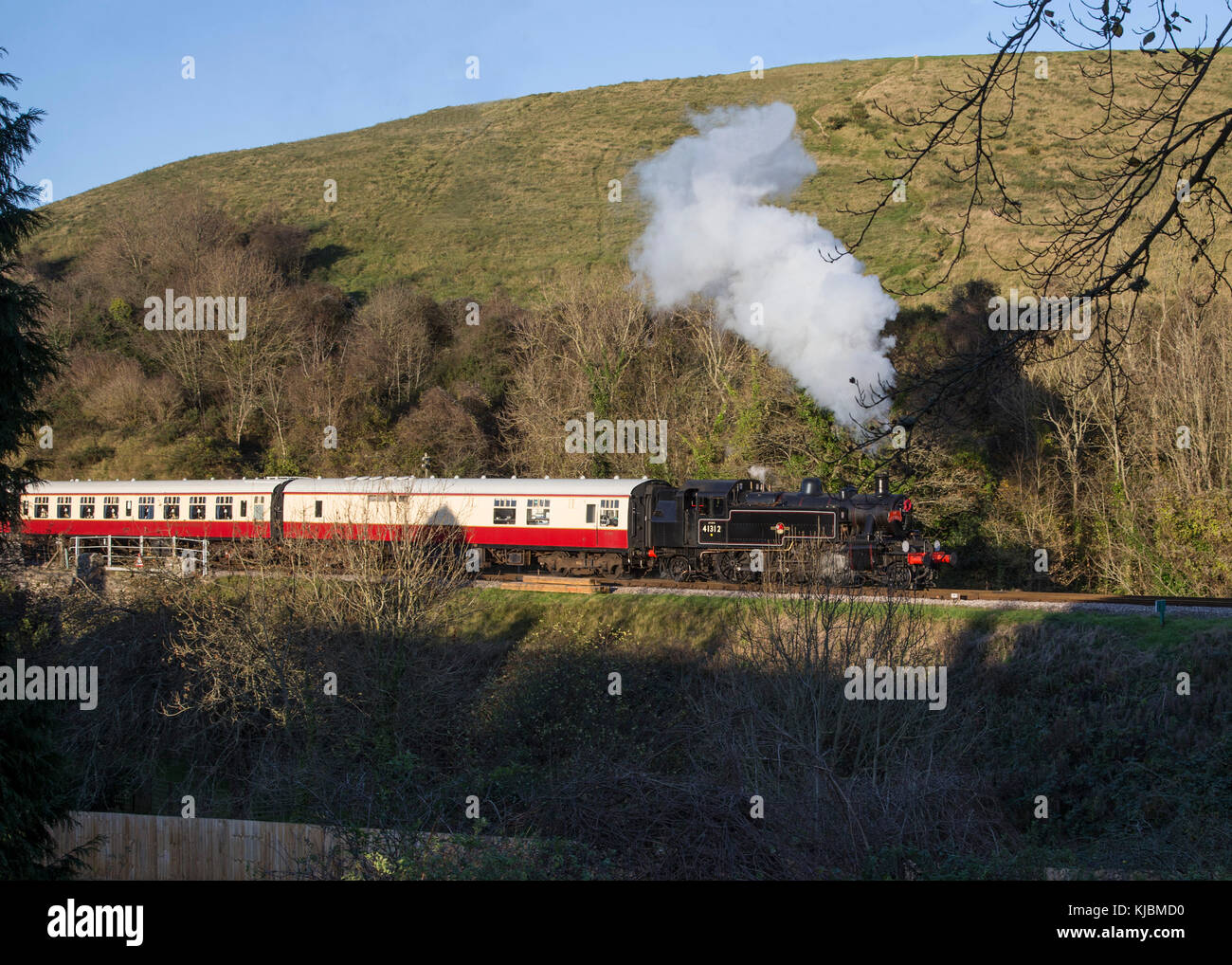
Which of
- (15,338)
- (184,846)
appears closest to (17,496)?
(15,338)

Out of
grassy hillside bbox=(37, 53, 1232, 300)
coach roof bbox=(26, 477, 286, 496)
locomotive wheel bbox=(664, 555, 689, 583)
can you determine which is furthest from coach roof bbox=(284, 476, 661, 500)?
grassy hillside bbox=(37, 53, 1232, 300)

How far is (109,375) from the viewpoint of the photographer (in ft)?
164

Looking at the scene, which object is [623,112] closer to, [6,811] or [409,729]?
[409,729]

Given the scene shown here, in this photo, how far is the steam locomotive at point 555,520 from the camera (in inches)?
945

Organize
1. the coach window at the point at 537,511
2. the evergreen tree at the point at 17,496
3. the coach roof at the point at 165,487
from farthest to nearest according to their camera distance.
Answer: the coach roof at the point at 165,487
the coach window at the point at 537,511
the evergreen tree at the point at 17,496

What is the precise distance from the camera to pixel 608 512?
29250 millimetres

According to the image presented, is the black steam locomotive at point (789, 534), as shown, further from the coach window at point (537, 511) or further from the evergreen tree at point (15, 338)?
the evergreen tree at point (15, 338)

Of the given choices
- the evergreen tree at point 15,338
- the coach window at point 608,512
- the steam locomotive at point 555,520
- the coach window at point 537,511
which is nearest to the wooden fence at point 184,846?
the evergreen tree at point 15,338

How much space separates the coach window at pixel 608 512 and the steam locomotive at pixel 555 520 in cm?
4

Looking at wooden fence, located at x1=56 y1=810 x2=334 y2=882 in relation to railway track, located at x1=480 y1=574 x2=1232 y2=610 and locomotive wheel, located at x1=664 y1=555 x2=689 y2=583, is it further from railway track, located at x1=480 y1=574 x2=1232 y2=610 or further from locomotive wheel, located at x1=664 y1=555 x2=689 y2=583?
locomotive wheel, located at x1=664 y1=555 x2=689 y2=583

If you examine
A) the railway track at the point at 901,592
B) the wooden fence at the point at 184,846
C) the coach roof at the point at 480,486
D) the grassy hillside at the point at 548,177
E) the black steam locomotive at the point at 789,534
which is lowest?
the wooden fence at the point at 184,846

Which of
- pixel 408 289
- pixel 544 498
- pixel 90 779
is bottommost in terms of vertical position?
pixel 90 779
